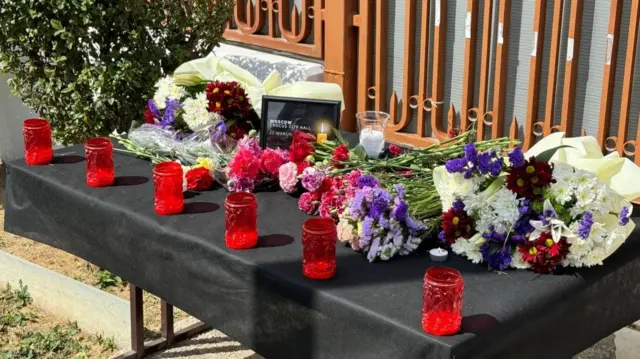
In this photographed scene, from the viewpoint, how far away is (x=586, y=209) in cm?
188

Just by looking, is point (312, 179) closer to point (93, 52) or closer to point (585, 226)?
point (585, 226)

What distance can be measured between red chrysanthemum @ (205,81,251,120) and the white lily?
112 cm

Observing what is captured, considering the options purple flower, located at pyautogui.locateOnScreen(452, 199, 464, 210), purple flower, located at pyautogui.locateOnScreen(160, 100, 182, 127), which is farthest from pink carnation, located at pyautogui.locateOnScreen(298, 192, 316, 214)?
purple flower, located at pyautogui.locateOnScreen(160, 100, 182, 127)

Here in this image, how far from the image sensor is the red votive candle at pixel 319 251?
186cm

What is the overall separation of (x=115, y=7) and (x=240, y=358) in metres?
1.60

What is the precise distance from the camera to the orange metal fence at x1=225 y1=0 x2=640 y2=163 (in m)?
3.51

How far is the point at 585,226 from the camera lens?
6.08 feet

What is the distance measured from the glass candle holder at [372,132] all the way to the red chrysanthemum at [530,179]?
1.98ft

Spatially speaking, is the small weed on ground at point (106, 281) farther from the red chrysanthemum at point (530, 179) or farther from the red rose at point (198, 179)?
the red chrysanthemum at point (530, 179)

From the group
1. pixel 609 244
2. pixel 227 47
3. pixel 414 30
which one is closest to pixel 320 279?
pixel 609 244

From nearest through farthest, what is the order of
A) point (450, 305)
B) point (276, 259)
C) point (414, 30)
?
point (450, 305) < point (276, 259) < point (414, 30)

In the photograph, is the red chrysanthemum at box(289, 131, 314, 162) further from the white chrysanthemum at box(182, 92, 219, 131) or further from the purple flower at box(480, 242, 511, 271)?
the purple flower at box(480, 242, 511, 271)

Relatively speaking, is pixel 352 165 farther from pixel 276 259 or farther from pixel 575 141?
pixel 575 141

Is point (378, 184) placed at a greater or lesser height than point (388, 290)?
greater
